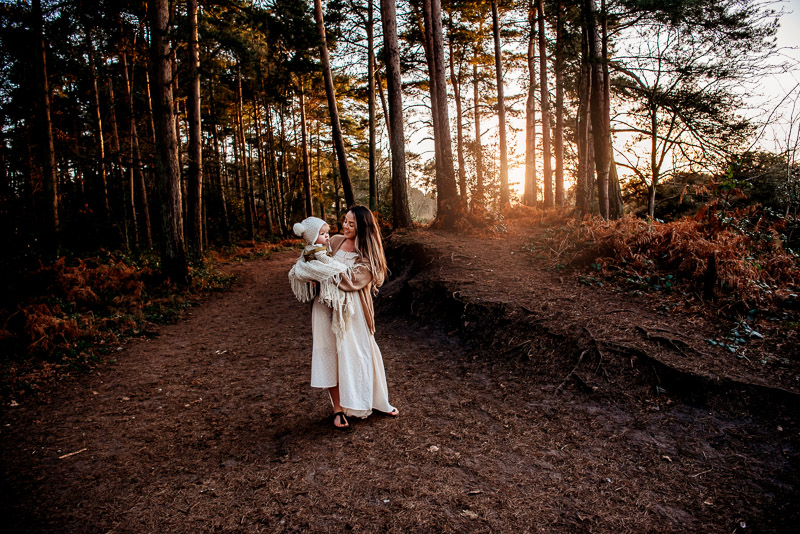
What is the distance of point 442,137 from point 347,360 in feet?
29.8

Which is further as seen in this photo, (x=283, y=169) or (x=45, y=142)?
(x=283, y=169)

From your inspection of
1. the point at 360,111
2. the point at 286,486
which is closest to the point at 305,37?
the point at 360,111

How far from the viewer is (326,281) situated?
3.66 m

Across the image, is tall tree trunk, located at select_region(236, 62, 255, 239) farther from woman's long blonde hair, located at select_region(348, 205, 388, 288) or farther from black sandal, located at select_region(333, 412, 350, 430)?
black sandal, located at select_region(333, 412, 350, 430)

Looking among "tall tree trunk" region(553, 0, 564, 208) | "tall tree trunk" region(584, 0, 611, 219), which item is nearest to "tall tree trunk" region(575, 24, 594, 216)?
"tall tree trunk" region(584, 0, 611, 219)

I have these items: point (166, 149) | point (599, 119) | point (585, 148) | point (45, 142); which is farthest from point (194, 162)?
point (585, 148)

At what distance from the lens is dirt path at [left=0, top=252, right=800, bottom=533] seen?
2.70 meters

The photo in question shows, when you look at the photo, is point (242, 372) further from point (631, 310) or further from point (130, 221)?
point (130, 221)

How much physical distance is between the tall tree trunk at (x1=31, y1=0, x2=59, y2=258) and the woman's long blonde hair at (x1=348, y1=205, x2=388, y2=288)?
9.26 meters

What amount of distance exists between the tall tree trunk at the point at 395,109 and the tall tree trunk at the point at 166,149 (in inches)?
208

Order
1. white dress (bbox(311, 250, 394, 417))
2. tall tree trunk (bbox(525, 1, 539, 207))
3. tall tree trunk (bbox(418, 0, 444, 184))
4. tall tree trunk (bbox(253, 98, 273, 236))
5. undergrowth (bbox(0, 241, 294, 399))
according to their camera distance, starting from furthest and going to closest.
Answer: tall tree trunk (bbox(253, 98, 273, 236))
tall tree trunk (bbox(525, 1, 539, 207))
tall tree trunk (bbox(418, 0, 444, 184))
undergrowth (bbox(0, 241, 294, 399))
white dress (bbox(311, 250, 394, 417))

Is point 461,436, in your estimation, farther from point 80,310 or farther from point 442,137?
point 442,137

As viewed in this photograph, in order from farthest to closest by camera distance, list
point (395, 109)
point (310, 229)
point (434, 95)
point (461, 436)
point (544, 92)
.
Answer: point (544, 92) < point (434, 95) < point (395, 109) < point (461, 436) < point (310, 229)

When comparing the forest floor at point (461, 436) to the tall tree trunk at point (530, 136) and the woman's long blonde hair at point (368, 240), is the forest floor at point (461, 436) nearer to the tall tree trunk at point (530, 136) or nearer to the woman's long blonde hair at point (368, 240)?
the woman's long blonde hair at point (368, 240)
